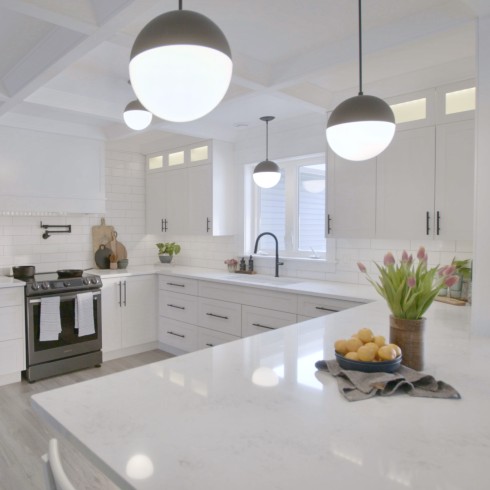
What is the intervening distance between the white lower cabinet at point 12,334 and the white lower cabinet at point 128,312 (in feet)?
2.50

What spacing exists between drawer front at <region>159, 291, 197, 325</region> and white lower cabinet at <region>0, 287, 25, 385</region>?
4.49ft

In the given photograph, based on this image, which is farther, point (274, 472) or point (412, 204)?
point (412, 204)

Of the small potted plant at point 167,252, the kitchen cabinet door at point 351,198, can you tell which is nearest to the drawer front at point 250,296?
the kitchen cabinet door at point 351,198

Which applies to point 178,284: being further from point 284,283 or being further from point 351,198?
point 351,198

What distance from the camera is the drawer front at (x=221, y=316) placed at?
3.74 metres

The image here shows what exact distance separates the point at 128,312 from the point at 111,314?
0.19m

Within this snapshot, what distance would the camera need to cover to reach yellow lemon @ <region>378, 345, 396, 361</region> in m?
1.32

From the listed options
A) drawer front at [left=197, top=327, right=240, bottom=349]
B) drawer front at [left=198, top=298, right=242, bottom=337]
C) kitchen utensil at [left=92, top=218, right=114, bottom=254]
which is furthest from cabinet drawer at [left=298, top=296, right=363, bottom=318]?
kitchen utensil at [left=92, top=218, right=114, bottom=254]

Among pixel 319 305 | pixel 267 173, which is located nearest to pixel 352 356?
pixel 319 305

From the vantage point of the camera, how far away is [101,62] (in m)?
2.77

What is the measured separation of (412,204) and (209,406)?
2.26 meters

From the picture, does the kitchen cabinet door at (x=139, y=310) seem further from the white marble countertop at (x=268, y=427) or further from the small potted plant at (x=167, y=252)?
the white marble countertop at (x=268, y=427)

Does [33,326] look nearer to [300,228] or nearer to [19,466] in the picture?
[19,466]

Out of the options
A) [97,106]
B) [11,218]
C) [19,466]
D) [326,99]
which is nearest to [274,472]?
[19,466]
